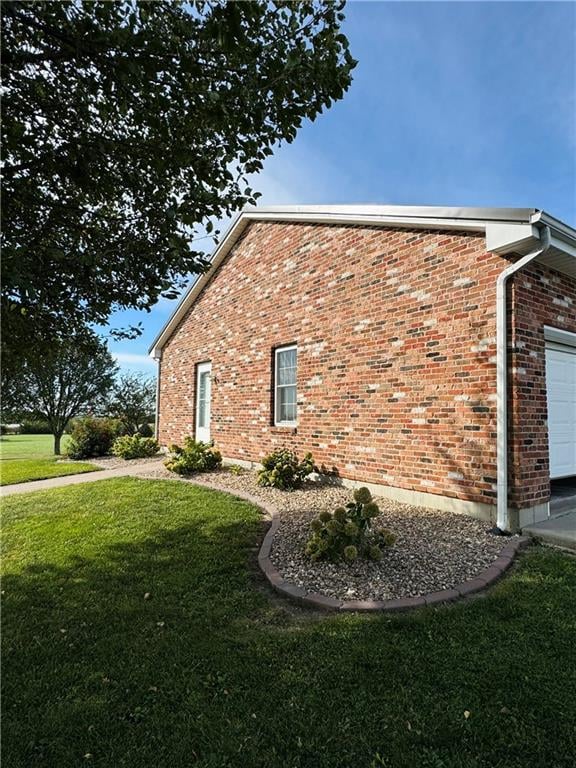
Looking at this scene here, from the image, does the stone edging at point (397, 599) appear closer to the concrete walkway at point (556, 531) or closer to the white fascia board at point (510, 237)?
the concrete walkway at point (556, 531)

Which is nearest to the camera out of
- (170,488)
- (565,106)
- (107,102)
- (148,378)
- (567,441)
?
(107,102)

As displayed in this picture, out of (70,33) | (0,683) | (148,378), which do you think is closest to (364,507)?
(0,683)

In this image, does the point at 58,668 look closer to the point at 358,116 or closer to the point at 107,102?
the point at 107,102

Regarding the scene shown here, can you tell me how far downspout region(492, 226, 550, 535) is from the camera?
197 inches

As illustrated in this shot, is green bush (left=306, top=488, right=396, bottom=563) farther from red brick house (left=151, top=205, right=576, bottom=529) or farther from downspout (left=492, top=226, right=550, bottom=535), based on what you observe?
red brick house (left=151, top=205, right=576, bottom=529)

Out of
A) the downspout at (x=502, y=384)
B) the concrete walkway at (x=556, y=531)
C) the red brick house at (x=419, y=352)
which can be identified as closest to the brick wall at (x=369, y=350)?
the red brick house at (x=419, y=352)

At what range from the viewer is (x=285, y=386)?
9289mm

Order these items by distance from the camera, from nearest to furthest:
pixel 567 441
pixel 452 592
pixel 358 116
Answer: pixel 452 592 → pixel 358 116 → pixel 567 441

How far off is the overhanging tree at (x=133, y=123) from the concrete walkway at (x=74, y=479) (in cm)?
636

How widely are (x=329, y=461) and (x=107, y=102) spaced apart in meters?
6.24

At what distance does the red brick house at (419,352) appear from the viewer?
5.27m

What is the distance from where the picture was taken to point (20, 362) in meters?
3.77

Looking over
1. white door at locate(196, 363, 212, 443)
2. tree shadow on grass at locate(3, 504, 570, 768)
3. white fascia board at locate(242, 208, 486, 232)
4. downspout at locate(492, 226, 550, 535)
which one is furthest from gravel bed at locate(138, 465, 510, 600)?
white door at locate(196, 363, 212, 443)

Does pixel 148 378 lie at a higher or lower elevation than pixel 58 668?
higher
